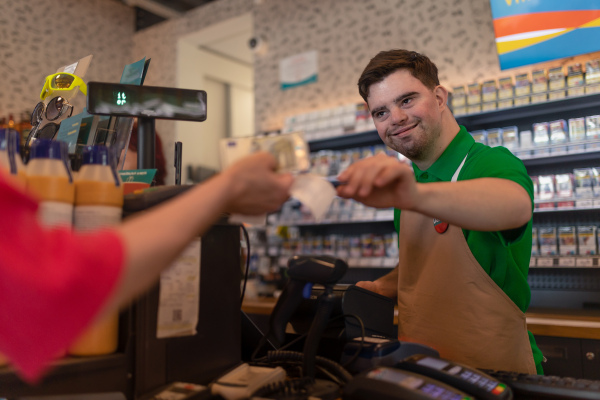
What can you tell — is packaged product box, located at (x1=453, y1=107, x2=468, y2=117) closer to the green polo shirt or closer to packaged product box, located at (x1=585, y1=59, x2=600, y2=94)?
packaged product box, located at (x1=585, y1=59, x2=600, y2=94)

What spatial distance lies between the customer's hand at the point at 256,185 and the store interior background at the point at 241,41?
3.62 meters

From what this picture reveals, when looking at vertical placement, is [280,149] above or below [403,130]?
below

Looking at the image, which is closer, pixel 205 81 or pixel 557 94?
pixel 557 94

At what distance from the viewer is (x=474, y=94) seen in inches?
138

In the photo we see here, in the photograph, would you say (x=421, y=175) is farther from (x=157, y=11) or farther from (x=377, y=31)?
(x=157, y=11)

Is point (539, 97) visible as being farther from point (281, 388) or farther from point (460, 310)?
point (281, 388)

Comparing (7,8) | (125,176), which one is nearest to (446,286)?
(125,176)

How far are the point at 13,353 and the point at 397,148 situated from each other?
4.64ft

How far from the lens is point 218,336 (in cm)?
104

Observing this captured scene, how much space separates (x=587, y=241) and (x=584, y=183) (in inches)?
14.8

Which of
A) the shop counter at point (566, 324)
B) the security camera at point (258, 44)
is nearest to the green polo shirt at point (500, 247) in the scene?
the shop counter at point (566, 324)

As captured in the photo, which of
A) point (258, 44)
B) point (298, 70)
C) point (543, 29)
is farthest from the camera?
point (258, 44)

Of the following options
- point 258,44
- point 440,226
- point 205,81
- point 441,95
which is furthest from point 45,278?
point 205,81

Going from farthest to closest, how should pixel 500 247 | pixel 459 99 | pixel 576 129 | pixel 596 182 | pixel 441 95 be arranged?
pixel 459 99 < pixel 576 129 < pixel 596 182 < pixel 441 95 < pixel 500 247
